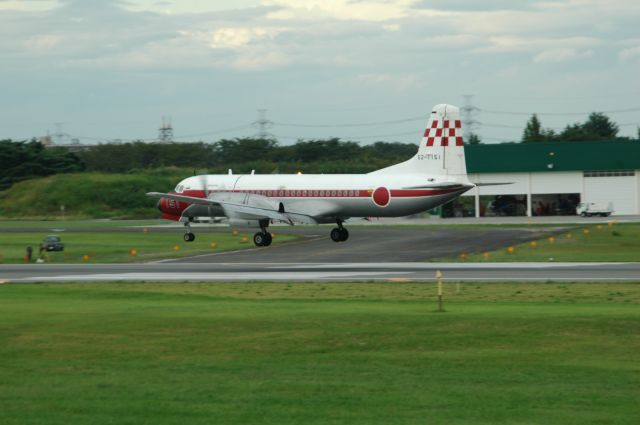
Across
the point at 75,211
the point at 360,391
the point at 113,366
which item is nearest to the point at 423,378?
the point at 360,391

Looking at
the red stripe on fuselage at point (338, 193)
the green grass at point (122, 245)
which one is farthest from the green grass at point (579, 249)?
the green grass at point (122, 245)

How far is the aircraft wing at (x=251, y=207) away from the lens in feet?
179

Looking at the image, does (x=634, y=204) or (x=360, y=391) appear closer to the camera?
(x=360, y=391)

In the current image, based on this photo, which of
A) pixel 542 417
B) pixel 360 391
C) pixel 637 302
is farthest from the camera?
pixel 637 302

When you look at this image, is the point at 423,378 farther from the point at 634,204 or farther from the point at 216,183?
the point at 634,204

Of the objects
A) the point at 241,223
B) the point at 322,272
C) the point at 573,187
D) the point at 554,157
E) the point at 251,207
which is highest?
the point at 554,157

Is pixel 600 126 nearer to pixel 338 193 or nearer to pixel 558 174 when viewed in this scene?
pixel 558 174

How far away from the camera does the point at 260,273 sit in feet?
133

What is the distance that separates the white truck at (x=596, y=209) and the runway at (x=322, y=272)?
5439cm

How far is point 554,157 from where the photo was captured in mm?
102688

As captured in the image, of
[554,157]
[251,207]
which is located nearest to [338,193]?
[251,207]

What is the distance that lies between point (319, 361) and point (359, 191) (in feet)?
119

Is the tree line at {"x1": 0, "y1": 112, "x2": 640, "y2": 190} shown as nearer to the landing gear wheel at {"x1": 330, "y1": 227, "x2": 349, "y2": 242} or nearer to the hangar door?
the hangar door

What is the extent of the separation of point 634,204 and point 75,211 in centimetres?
6098
